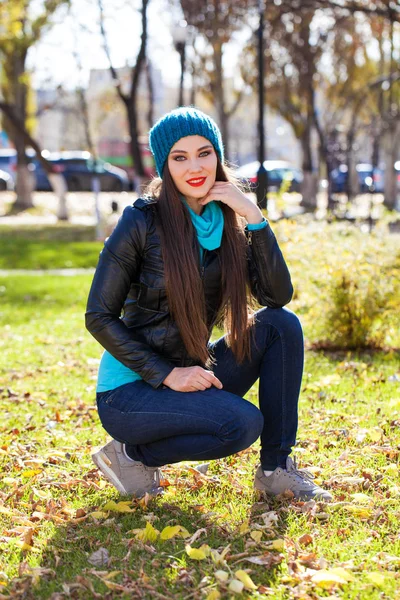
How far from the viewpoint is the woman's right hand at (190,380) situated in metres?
3.20

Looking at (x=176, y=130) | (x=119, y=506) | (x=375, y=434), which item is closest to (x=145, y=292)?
(x=176, y=130)

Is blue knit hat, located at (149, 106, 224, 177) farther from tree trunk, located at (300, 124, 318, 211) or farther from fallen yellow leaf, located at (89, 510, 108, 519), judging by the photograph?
tree trunk, located at (300, 124, 318, 211)

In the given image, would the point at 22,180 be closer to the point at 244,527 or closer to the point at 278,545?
the point at 244,527

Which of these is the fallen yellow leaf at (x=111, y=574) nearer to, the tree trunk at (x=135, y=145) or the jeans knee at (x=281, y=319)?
the jeans knee at (x=281, y=319)

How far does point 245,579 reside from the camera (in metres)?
2.74

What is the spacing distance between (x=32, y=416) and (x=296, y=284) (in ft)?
9.25

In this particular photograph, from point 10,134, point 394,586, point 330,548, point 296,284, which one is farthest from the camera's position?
point 10,134

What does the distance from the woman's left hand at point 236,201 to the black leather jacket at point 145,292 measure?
0.07 m

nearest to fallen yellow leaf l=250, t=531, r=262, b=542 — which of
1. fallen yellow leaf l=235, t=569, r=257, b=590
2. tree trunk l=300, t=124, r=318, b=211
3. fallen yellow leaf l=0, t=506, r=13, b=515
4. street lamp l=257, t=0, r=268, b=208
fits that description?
fallen yellow leaf l=235, t=569, r=257, b=590

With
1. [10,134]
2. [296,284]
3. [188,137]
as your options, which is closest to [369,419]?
[188,137]

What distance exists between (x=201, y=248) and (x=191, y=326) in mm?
331

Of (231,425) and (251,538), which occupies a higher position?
(231,425)

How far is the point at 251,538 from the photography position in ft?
10.2

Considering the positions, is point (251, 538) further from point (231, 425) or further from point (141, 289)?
point (141, 289)
